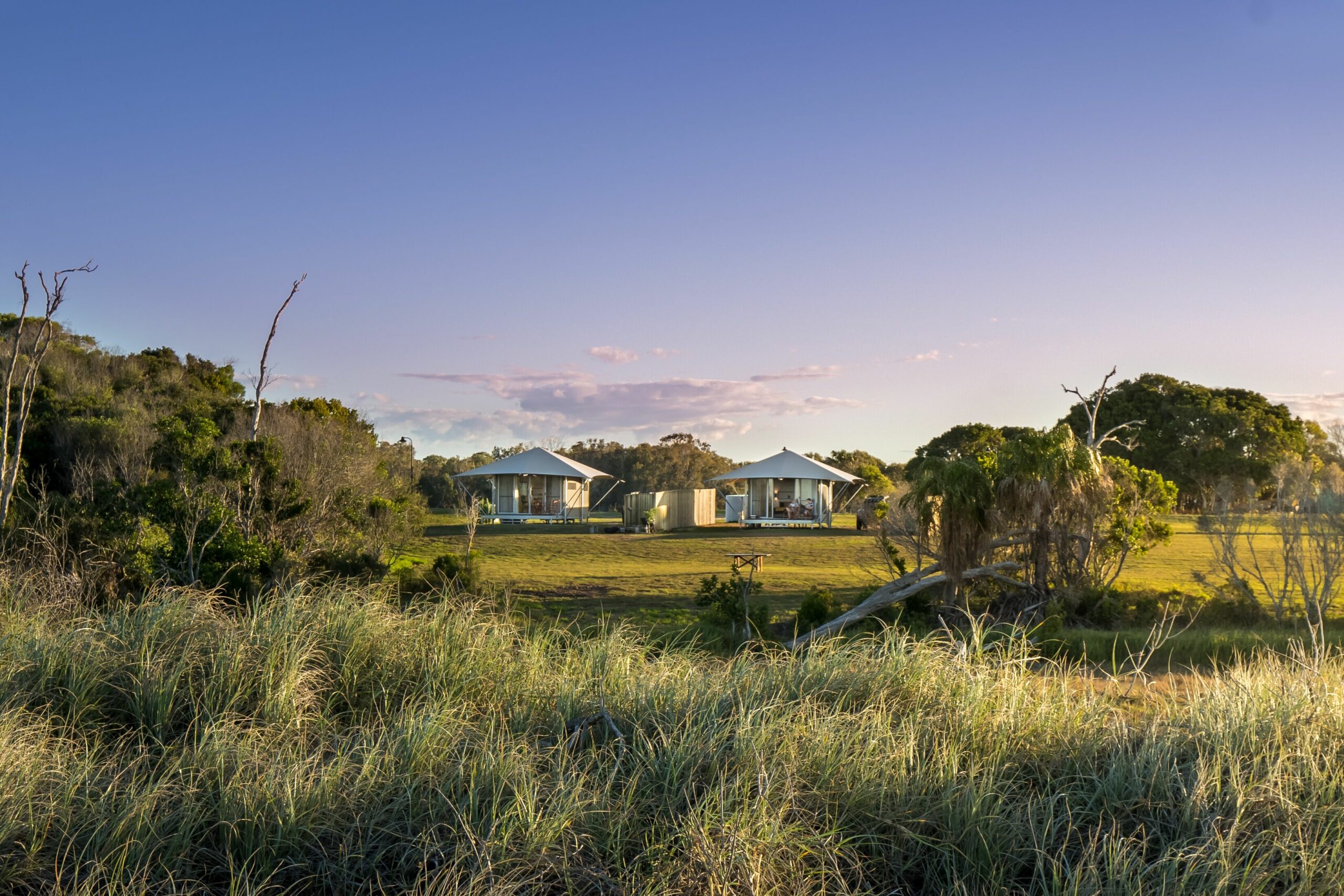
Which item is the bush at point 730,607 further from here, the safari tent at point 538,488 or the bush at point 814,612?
the safari tent at point 538,488

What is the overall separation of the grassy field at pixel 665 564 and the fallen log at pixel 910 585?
146 centimetres

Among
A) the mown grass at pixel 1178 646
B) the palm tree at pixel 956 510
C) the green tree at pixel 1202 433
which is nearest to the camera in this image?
the mown grass at pixel 1178 646

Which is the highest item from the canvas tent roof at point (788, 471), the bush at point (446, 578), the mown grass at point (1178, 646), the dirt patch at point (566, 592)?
the canvas tent roof at point (788, 471)

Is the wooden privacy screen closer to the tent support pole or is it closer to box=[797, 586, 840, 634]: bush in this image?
the tent support pole

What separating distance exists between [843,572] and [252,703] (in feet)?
50.3

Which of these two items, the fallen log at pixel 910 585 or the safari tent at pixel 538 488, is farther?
the safari tent at pixel 538 488

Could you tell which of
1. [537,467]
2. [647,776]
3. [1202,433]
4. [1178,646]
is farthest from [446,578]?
[1202,433]

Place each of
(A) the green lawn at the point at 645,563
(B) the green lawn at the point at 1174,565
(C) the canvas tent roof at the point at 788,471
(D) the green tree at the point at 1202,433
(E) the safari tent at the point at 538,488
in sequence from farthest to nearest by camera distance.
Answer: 1. (D) the green tree at the point at 1202,433
2. (E) the safari tent at the point at 538,488
3. (C) the canvas tent roof at the point at 788,471
4. (B) the green lawn at the point at 1174,565
5. (A) the green lawn at the point at 645,563

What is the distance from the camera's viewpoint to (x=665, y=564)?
797 inches

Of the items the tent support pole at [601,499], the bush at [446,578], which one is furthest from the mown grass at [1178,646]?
the tent support pole at [601,499]

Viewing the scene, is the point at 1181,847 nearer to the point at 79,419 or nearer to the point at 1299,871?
the point at 1299,871

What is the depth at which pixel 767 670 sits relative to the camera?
5.18 m

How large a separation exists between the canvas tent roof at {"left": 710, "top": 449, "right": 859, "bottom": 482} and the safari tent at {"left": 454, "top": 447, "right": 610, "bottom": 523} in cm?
540

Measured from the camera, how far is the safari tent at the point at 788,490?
36188 mm
